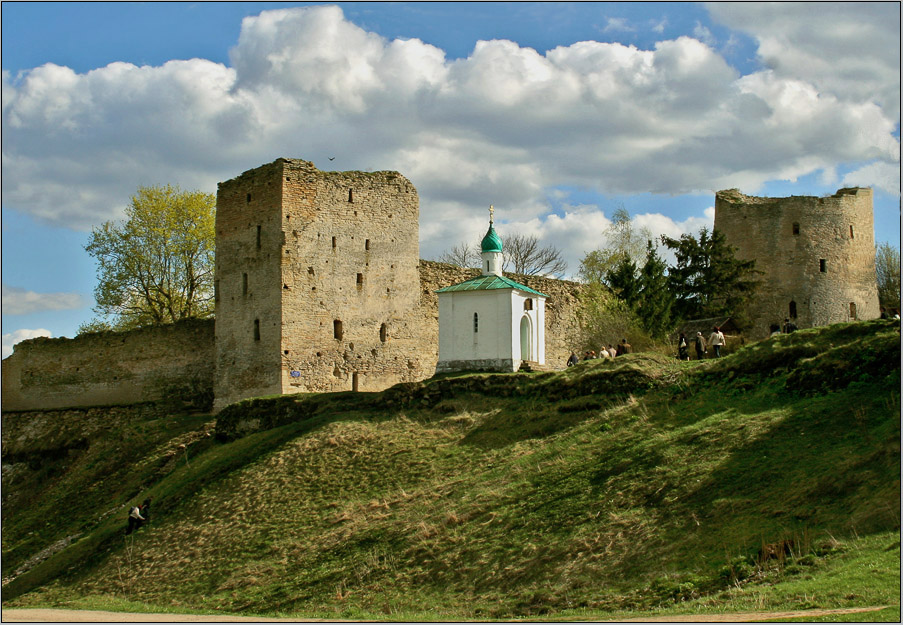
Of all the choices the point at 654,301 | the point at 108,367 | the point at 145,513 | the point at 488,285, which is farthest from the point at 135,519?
the point at 654,301

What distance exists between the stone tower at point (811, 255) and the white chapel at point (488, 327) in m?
16.1

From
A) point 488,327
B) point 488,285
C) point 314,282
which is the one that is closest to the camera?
point 488,327

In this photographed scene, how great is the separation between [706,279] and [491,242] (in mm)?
11287

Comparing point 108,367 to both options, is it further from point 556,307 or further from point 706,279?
point 706,279

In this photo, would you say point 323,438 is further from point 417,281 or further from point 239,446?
point 417,281

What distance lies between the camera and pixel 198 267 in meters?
37.8

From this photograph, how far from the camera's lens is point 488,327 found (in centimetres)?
2528

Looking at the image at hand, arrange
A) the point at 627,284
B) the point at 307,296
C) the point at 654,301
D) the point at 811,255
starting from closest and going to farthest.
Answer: the point at 307,296 → the point at 654,301 → the point at 627,284 → the point at 811,255

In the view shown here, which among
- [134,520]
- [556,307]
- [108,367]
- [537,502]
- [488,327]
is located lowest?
[134,520]

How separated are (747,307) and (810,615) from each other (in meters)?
29.6

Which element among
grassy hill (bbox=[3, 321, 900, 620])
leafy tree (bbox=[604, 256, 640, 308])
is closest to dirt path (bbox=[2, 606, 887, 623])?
grassy hill (bbox=[3, 321, 900, 620])

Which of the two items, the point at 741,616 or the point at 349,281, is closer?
the point at 741,616

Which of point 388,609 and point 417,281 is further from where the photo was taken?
point 417,281

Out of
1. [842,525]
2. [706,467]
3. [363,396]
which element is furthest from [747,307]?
[842,525]
